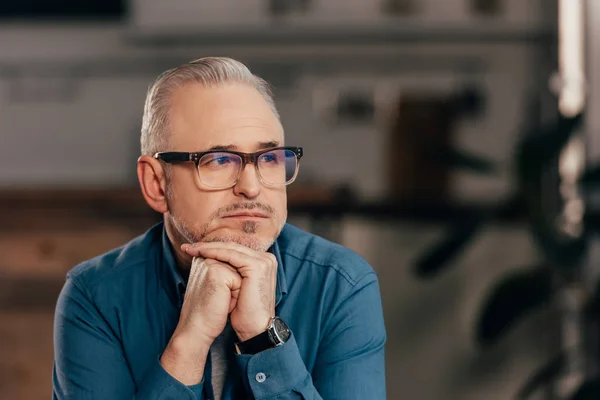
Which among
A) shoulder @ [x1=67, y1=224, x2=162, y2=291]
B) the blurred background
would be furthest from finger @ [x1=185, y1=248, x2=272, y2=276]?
the blurred background

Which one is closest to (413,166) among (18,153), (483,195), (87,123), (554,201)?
(483,195)

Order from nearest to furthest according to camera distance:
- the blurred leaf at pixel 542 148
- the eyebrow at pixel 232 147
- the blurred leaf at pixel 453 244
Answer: the eyebrow at pixel 232 147 → the blurred leaf at pixel 542 148 → the blurred leaf at pixel 453 244

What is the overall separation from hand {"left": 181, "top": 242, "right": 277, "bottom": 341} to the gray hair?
0.14 meters

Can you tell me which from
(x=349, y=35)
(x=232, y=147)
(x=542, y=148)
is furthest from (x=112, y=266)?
(x=349, y=35)

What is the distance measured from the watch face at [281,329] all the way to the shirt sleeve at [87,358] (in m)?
0.12

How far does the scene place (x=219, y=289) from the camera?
105 cm

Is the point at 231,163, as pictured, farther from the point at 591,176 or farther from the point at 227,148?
the point at 591,176

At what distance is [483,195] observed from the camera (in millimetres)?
4371

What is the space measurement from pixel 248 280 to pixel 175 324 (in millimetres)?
187

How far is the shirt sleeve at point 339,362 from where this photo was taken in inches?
41.3

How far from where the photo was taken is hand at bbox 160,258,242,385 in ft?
3.44

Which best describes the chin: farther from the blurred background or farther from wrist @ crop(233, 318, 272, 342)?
the blurred background

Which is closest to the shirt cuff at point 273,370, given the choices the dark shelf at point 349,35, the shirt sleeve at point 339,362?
the shirt sleeve at point 339,362

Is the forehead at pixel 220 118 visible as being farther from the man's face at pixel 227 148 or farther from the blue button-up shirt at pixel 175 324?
the blue button-up shirt at pixel 175 324
